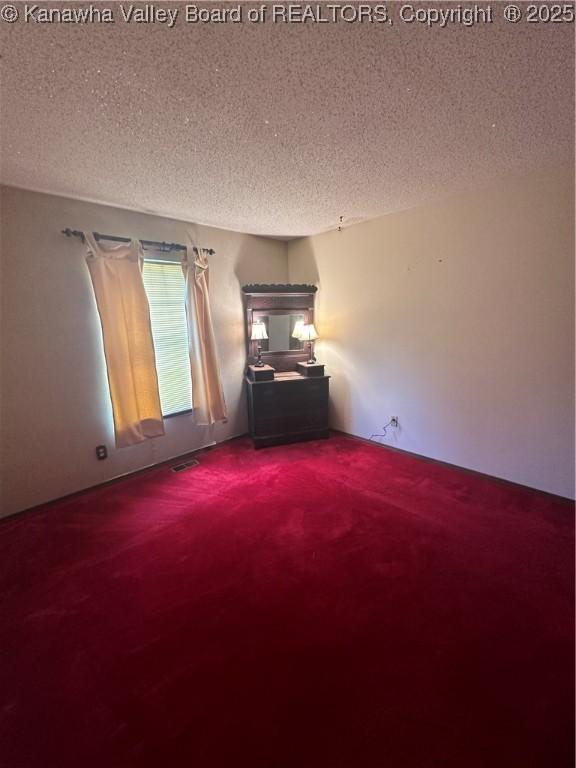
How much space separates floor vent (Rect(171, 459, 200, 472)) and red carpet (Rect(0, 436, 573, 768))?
57 cm

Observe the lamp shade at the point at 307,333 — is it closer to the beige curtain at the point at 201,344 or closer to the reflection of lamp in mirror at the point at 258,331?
the reflection of lamp in mirror at the point at 258,331

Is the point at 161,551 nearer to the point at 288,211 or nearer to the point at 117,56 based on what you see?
the point at 117,56

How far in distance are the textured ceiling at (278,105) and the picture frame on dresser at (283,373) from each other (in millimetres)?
1446

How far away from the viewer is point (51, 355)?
94.2 inches

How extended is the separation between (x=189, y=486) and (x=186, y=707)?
1661 mm

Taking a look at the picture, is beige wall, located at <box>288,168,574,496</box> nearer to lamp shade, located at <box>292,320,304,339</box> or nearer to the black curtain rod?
lamp shade, located at <box>292,320,304,339</box>

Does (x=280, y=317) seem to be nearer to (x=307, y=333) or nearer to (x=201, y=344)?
(x=307, y=333)

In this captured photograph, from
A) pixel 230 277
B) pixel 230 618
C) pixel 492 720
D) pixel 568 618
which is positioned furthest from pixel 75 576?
pixel 230 277

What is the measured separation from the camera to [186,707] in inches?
45.5

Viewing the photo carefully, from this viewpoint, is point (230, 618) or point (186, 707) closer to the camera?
point (186, 707)

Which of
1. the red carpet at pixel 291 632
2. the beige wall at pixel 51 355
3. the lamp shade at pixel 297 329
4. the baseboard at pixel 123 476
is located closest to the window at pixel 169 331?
the beige wall at pixel 51 355

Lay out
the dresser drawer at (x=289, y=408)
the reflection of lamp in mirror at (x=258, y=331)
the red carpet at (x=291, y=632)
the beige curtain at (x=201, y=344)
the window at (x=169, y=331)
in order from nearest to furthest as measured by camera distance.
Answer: the red carpet at (x=291, y=632) → the window at (x=169, y=331) → the beige curtain at (x=201, y=344) → the dresser drawer at (x=289, y=408) → the reflection of lamp in mirror at (x=258, y=331)

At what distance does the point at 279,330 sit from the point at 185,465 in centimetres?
186

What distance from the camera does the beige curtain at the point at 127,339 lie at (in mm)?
Answer: 2576
